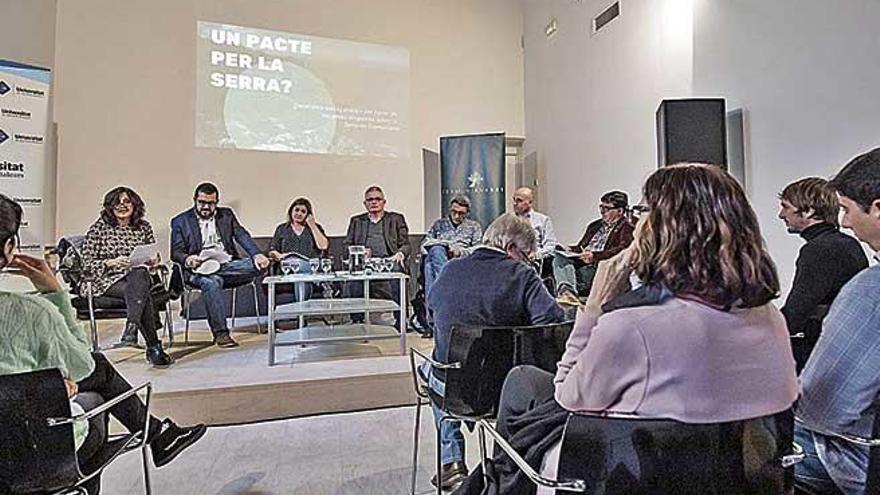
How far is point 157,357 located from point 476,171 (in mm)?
3943

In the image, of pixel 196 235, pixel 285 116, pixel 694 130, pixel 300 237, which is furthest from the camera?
pixel 285 116

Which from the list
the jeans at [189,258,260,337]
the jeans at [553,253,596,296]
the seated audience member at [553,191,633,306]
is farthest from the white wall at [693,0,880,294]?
the jeans at [189,258,260,337]

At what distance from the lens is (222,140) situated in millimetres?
5840

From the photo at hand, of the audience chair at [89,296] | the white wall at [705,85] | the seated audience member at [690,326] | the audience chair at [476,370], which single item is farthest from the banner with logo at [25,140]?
the white wall at [705,85]

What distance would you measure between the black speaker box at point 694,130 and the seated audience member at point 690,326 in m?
3.31

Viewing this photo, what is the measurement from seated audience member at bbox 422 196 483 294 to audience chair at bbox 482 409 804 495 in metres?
3.87

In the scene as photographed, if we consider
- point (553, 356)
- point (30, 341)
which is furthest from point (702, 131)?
point (30, 341)

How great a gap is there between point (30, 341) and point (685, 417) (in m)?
1.43

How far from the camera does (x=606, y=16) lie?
5676 mm

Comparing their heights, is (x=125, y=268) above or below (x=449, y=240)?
below

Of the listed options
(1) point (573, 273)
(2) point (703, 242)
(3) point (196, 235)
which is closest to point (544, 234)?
(1) point (573, 273)

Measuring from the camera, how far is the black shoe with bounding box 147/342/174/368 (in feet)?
11.0

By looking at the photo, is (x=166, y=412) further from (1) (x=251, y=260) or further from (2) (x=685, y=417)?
(2) (x=685, y=417)

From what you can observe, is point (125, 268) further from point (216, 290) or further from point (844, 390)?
point (844, 390)
